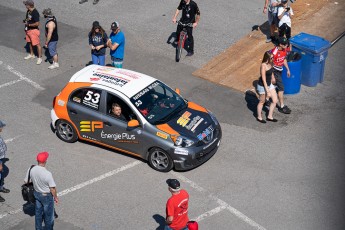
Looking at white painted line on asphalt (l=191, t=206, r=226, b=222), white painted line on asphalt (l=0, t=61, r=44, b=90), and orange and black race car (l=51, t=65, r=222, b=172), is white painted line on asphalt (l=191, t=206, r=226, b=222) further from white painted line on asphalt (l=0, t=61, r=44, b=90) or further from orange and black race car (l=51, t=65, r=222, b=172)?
white painted line on asphalt (l=0, t=61, r=44, b=90)

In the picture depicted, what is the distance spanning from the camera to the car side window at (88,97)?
46.3 ft

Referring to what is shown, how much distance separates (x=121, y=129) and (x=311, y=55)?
18.1 ft

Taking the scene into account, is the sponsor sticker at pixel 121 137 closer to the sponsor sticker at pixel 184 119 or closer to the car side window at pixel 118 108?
the car side window at pixel 118 108

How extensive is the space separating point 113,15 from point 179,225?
11.6m

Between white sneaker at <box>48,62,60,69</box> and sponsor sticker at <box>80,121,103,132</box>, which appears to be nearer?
Result: sponsor sticker at <box>80,121,103,132</box>

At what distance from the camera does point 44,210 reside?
11.5 meters

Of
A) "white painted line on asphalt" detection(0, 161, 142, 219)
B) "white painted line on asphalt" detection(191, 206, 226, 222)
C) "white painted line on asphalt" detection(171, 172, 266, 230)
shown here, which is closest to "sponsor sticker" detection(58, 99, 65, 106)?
"white painted line on asphalt" detection(0, 161, 142, 219)

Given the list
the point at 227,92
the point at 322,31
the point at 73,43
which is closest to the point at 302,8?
the point at 322,31

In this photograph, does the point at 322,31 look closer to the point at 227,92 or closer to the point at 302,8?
the point at 302,8

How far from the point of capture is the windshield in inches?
543

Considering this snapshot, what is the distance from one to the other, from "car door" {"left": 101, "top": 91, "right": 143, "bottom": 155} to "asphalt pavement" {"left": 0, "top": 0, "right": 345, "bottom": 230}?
41 centimetres

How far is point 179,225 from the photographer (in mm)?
10789

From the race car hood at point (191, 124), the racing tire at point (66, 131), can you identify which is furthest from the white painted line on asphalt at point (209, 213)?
the racing tire at point (66, 131)

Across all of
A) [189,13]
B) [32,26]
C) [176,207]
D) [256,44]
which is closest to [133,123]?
[176,207]
